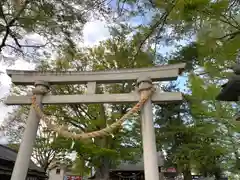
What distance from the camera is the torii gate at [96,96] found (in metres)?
3.96

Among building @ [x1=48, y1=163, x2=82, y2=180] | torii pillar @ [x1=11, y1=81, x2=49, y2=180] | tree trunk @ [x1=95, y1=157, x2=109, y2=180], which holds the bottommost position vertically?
torii pillar @ [x1=11, y1=81, x2=49, y2=180]

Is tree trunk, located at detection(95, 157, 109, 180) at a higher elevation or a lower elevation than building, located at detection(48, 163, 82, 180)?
lower

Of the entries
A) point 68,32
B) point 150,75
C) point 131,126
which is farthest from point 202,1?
point 131,126

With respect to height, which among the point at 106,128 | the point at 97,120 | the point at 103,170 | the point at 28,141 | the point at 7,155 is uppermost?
the point at 97,120

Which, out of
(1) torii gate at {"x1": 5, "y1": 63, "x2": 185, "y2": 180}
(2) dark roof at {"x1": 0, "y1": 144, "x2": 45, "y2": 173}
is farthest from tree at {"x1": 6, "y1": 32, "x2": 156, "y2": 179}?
(1) torii gate at {"x1": 5, "y1": 63, "x2": 185, "y2": 180}

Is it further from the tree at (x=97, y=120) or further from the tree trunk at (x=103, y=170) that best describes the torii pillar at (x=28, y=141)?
the tree trunk at (x=103, y=170)

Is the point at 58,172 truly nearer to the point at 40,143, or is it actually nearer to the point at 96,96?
the point at 40,143

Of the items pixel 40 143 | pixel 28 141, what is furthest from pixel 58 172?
pixel 28 141

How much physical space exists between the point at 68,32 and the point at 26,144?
281cm

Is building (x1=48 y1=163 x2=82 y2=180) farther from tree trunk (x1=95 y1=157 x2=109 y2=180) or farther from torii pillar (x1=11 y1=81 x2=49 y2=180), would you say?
torii pillar (x1=11 y1=81 x2=49 y2=180)

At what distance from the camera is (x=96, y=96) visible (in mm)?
4477

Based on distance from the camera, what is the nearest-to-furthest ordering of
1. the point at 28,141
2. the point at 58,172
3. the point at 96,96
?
the point at 28,141 < the point at 96,96 < the point at 58,172

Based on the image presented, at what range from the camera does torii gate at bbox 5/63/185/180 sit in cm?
396

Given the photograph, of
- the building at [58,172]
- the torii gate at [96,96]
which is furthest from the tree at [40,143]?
the torii gate at [96,96]
